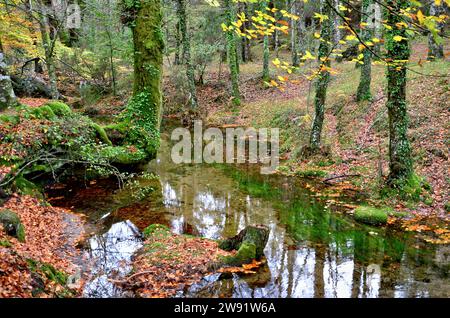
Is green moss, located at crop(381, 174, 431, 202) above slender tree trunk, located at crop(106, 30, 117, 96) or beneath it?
beneath

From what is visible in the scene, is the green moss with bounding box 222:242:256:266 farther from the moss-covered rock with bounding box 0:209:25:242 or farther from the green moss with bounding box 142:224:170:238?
the moss-covered rock with bounding box 0:209:25:242

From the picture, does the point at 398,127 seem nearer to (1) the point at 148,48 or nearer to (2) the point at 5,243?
(1) the point at 148,48

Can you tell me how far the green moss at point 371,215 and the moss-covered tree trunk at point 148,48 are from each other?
7.95 meters

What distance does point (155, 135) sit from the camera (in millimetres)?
12703

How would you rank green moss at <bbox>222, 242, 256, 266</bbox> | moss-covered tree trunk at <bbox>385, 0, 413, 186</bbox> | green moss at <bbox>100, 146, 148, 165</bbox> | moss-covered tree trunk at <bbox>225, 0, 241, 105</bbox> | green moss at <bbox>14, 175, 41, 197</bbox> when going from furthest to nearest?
moss-covered tree trunk at <bbox>225, 0, 241, 105</bbox>
green moss at <bbox>100, 146, 148, 165</bbox>
moss-covered tree trunk at <bbox>385, 0, 413, 186</bbox>
green moss at <bbox>14, 175, 41, 197</bbox>
green moss at <bbox>222, 242, 256, 266</bbox>

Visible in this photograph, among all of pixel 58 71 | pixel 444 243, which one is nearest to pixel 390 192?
pixel 444 243

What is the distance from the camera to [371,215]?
8289 mm

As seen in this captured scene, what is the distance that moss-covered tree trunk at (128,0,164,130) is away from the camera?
12.2 metres

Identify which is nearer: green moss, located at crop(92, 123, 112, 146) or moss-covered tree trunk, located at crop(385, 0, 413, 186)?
moss-covered tree trunk, located at crop(385, 0, 413, 186)

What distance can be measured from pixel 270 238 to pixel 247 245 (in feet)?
4.31

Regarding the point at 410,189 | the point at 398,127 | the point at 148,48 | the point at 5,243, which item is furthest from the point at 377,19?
the point at 148,48

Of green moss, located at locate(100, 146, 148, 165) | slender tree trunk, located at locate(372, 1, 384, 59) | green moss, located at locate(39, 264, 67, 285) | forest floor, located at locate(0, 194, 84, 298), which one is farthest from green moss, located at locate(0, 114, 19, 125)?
slender tree trunk, located at locate(372, 1, 384, 59)

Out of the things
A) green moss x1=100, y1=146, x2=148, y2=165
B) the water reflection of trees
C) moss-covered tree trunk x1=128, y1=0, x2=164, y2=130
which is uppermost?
moss-covered tree trunk x1=128, y1=0, x2=164, y2=130

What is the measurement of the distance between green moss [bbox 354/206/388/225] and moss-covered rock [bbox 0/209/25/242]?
7.41 meters
